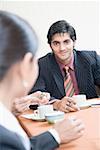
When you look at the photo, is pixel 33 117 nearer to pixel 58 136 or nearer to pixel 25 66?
pixel 58 136

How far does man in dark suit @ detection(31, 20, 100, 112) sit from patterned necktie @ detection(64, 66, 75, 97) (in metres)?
0.02

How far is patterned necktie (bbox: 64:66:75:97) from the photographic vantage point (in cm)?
223

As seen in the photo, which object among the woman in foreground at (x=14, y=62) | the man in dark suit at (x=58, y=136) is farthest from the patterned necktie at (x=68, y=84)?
the woman in foreground at (x=14, y=62)

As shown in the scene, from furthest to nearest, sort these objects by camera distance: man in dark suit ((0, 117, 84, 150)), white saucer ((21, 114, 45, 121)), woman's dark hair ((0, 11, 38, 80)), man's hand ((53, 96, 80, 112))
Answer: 1. man's hand ((53, 96, 80, 112))
2. white saucer ((21, 114, 45, 121))
3. man in dark suit ((0, 117, 84, 150))
4. woman's dark hair ((0, 11, 38, 80))

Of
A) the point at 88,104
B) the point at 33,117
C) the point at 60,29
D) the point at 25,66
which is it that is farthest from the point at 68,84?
the point at 25,66

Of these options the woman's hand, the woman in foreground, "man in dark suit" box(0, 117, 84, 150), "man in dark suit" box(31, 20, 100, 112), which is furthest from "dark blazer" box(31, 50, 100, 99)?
the woman in foreground

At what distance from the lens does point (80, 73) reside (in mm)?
2330

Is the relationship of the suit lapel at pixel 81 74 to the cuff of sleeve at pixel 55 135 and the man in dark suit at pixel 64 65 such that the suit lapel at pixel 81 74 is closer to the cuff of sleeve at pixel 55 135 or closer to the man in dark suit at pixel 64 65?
the man in dark suit at pixel 64 65

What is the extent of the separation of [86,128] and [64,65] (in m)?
1.02

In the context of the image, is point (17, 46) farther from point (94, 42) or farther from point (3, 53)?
point (94, 42)

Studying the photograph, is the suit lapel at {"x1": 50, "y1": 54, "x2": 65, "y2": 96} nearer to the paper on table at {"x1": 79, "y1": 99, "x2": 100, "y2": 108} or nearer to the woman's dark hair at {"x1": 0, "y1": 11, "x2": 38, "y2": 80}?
the paper on table at {"x1": 79, "y1": 99, "x2": 100, "y2": 108}

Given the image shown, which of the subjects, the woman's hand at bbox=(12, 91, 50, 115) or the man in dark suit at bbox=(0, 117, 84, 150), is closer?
the man in dark suit at bbox=(0, 117, 84, 150)

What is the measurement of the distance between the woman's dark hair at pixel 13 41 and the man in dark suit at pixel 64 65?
Answer: 4.83ft

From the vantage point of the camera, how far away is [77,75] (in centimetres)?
231
